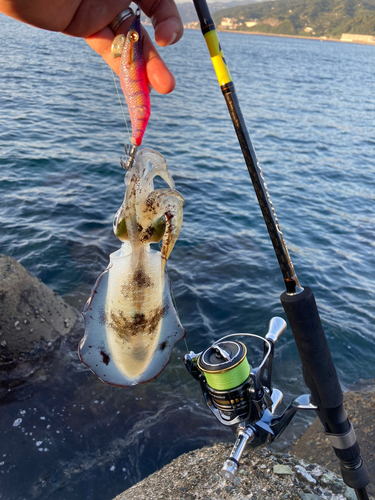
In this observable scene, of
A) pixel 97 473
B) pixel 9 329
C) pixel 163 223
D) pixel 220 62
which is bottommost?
pixel 97 473

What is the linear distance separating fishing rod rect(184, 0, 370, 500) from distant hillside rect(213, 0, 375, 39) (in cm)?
17487

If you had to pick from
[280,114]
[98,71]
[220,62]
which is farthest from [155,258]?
[98,71]

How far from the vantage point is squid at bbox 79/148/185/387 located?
7.00 feet

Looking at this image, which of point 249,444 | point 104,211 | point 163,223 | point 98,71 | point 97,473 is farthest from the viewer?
point 98,71

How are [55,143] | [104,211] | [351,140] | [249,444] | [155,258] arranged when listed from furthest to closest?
[351,140], [55,143], [104,211], [249,444], [155,258]

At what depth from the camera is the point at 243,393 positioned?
2.79 m

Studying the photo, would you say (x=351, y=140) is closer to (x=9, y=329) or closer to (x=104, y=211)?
(x=104, y=211)

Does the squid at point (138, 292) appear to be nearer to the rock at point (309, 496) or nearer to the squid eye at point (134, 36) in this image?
the squid eye at point (134, 36)

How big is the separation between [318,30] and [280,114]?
556ft

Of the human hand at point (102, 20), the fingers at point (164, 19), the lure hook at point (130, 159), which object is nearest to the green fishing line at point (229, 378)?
the lure hook at point (130, 159)

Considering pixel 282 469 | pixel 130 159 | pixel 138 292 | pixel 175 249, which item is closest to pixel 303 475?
pixel 282 469

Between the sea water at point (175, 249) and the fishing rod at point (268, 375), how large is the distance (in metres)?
1.88

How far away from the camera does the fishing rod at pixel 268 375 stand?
7.59 ft

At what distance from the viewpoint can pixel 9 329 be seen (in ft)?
15.3
